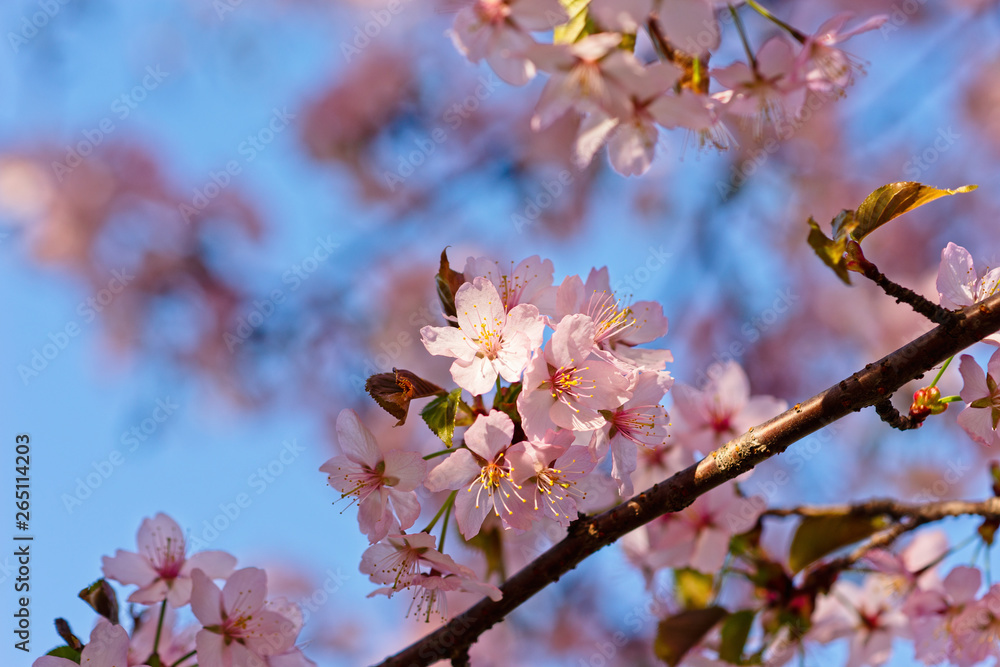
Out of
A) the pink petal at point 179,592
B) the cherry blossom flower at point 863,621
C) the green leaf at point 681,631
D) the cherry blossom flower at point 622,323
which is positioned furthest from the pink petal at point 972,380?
the pink petal at point 179,592

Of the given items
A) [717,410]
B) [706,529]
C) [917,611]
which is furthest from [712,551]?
[917,611]

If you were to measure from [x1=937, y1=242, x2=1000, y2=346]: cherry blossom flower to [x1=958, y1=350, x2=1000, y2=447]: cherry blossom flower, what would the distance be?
0.10 metres

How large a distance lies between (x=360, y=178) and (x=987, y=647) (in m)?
3.86

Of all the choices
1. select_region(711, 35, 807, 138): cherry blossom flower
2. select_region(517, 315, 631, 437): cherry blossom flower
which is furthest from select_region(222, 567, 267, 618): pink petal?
select_region(711, 35, 807, 138): cherry blossom flower

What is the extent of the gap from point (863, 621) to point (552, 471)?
1.26 m

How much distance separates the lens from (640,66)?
44.8 inches

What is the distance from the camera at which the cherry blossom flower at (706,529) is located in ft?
5.12

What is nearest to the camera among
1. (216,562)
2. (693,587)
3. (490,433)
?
(490,433)

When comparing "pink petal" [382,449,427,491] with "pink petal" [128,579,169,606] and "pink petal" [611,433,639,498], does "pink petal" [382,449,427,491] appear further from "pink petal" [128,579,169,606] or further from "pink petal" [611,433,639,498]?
"pink petal" [128,579,169,606]

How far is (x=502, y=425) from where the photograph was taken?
1000 mm

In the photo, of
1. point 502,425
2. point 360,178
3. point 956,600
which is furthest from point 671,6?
point 360,178

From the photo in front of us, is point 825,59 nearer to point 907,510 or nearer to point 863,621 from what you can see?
point 907,510

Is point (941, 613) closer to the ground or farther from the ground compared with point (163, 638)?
closer to the ground

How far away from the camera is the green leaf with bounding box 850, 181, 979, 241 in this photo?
1038 millimetres
